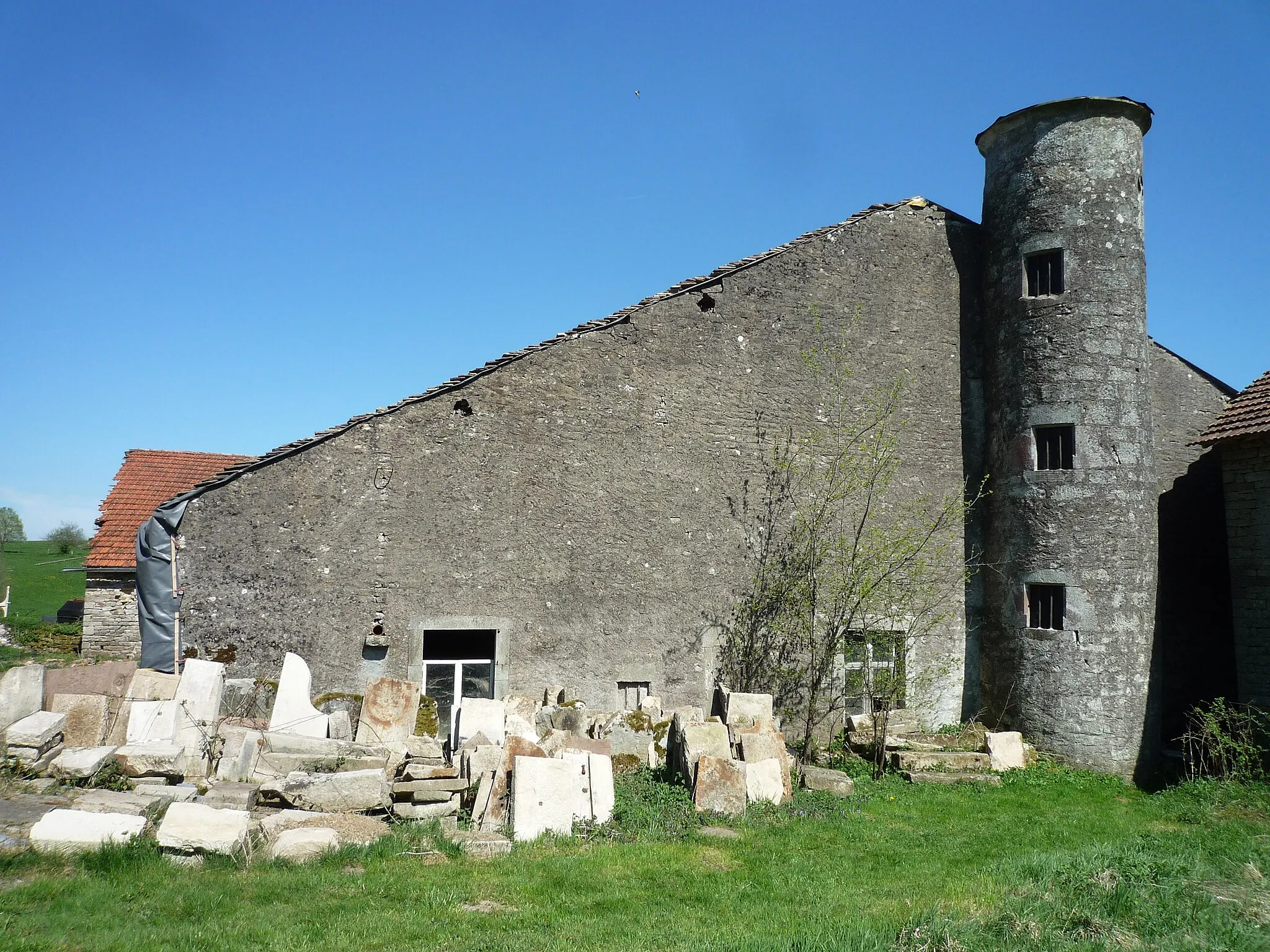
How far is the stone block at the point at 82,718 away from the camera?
27.1ft

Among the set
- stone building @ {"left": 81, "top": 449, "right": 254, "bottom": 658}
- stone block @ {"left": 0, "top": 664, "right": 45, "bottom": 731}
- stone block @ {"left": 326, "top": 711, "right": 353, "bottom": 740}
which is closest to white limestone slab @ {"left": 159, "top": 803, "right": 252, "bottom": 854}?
stone block @ {"left": 326, "top": 711, "right": 353, "bottom": 740}

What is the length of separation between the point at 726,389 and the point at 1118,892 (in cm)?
755

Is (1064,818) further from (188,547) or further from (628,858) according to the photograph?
(188,547)

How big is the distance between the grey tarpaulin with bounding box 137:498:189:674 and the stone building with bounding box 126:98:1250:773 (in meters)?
0.17

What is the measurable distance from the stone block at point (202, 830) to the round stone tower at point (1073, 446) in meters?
10.2

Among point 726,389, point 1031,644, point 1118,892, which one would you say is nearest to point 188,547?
point 726,389

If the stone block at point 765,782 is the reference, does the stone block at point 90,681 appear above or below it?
above

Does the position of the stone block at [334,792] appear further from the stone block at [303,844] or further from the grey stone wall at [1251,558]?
the grey stone wall at [1251,558]

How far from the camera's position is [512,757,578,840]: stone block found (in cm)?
742

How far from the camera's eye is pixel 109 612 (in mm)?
15969

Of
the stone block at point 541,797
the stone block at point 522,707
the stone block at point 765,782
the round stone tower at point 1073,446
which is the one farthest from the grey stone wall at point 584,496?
the stone block at point 541,797

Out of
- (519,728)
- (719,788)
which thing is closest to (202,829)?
(519,728)

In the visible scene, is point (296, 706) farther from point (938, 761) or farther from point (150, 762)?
point (938, 761)

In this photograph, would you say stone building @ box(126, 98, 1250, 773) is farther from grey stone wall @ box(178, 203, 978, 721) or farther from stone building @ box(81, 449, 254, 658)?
stone building @ box(81, 449, 254, 658)
